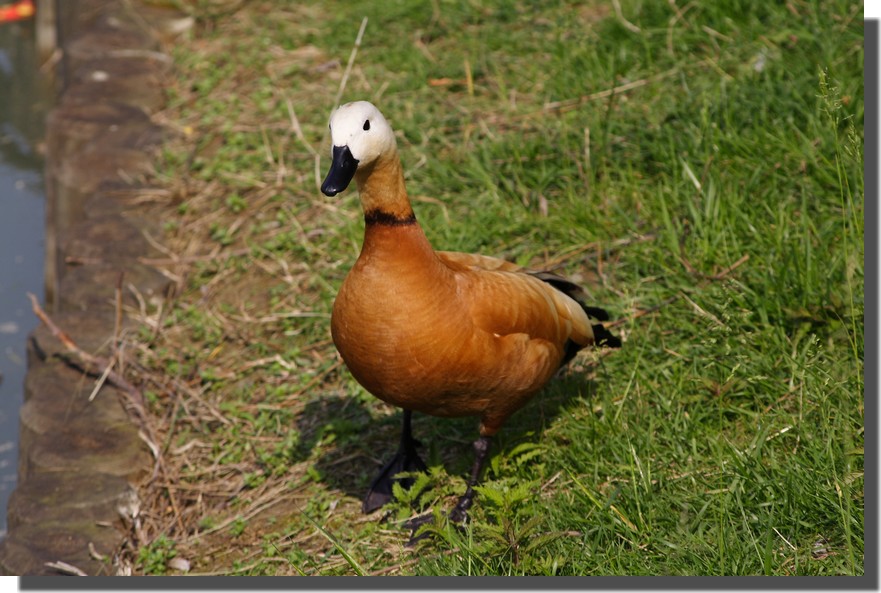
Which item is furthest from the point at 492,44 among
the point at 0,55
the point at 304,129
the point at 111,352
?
the point at 0,55

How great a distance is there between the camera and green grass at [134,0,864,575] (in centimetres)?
323

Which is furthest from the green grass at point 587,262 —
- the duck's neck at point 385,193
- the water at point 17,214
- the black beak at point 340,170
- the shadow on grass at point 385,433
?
the water at point 17,214

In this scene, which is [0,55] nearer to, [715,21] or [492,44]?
[492,44]

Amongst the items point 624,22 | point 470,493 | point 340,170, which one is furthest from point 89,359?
point 624,22

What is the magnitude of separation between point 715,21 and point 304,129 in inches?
90.9

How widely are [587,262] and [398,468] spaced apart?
134 cm

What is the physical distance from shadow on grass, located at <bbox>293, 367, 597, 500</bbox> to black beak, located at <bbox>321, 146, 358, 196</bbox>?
1.27 meters

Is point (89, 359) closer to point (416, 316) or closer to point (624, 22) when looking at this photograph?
point (416, 316)

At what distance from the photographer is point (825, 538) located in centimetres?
306

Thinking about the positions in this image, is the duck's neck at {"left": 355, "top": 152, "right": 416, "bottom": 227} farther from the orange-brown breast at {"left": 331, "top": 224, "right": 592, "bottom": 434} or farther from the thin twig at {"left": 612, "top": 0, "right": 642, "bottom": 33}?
the thin twig at {"left": 612, "top": 0, "right": 642, "bottom": 33}

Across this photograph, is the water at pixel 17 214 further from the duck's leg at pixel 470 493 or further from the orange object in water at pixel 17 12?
the duck's leg at pixel 470 493

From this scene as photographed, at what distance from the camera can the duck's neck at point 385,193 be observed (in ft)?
10.2

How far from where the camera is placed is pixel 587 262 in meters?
4.56

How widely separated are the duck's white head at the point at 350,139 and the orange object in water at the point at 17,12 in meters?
7.75
